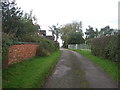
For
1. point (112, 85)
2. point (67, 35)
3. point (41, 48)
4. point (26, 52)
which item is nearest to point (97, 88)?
point (112, 85)

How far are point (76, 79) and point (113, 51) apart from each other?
5.91m

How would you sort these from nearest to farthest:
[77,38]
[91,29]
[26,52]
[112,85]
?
[112,85]
[26,52]
[77,38]
[91,29]

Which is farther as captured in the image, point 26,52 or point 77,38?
point 77,38

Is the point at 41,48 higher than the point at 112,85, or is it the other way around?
the point at 41,48

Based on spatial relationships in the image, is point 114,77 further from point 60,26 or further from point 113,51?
point 60,26

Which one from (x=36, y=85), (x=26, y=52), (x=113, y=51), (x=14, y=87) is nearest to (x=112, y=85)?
(x=36, y=85)

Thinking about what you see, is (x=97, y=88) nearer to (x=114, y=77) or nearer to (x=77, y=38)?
(x=114, y=77)

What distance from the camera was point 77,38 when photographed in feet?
194

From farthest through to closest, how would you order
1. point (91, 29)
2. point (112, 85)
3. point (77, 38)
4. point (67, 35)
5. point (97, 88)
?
point (91, 29) < point (67, 35) < point (77, 38) < point (112, 85) < point (97, 88)

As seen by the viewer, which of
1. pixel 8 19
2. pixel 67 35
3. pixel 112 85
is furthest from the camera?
pixel 67 35

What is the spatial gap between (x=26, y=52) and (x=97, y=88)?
8522 millimetres

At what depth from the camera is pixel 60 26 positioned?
60.6 m

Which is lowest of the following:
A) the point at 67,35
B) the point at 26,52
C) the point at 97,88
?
the point at 97,88

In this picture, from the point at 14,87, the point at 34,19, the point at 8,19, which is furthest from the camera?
A: the point at 34,19
